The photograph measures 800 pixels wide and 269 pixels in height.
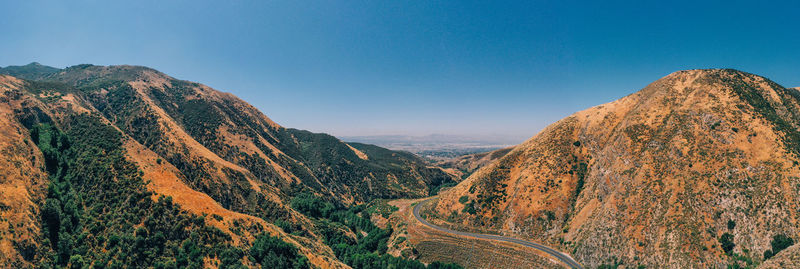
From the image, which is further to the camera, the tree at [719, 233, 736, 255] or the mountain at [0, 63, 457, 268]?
the tree at [719, 233, 736, 255]

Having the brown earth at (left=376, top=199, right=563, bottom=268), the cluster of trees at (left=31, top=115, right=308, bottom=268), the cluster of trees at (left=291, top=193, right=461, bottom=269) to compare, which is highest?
the cluster of trees at (left=31, top=115, right=308, bottom=268)

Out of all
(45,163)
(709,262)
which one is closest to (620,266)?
(709,262)

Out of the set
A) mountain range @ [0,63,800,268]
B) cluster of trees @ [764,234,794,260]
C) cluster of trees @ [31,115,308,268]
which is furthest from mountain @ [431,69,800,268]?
cluster of trees @ [31,115,308,268]

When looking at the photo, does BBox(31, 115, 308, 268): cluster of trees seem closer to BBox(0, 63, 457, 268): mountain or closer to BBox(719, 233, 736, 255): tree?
BBox(0, 63, 457, 268): mountain

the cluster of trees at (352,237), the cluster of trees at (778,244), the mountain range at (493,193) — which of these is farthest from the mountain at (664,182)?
the cluster of trees at (352,237)

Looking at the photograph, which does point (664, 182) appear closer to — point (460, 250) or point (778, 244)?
point (778, 244)

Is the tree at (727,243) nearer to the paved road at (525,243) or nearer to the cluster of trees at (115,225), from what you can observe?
the paved road at (525,243)

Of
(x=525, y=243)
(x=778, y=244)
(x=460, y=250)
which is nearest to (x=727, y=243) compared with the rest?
(x=778, y=244)
